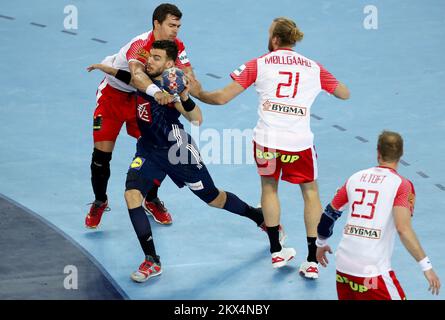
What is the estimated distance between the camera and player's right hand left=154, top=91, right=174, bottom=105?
8.76 meters

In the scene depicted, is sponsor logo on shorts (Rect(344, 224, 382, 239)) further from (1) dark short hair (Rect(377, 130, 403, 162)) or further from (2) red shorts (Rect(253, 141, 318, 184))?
(2) red shorts (Rect(253, 141, 318, 184))

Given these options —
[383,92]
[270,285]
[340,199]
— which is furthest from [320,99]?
[340,199]

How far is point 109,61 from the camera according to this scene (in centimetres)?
1022

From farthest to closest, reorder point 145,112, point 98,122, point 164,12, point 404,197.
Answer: point 98,122
point 164,12
point 145,112
point 404,197

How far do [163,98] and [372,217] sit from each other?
2467 mm

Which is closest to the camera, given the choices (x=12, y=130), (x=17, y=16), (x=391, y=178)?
(x=391, y=178)

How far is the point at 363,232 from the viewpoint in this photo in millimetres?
7184

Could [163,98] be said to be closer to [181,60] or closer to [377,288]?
[181,60]

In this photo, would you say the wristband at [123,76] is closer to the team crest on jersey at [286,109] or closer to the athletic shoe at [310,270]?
the team crest on jersey at [286,109]

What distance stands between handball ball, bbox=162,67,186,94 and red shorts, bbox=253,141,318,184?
36.2 inches

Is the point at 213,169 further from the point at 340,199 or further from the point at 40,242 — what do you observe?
the point at 340,199

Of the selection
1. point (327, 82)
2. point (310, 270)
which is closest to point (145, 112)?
point (327, 82)

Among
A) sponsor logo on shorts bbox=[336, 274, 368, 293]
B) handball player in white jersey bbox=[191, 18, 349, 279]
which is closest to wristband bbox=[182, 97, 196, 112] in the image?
handball player in white jersey bbox=[191, 18, 349, 279]

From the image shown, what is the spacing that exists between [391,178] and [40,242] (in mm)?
4025
